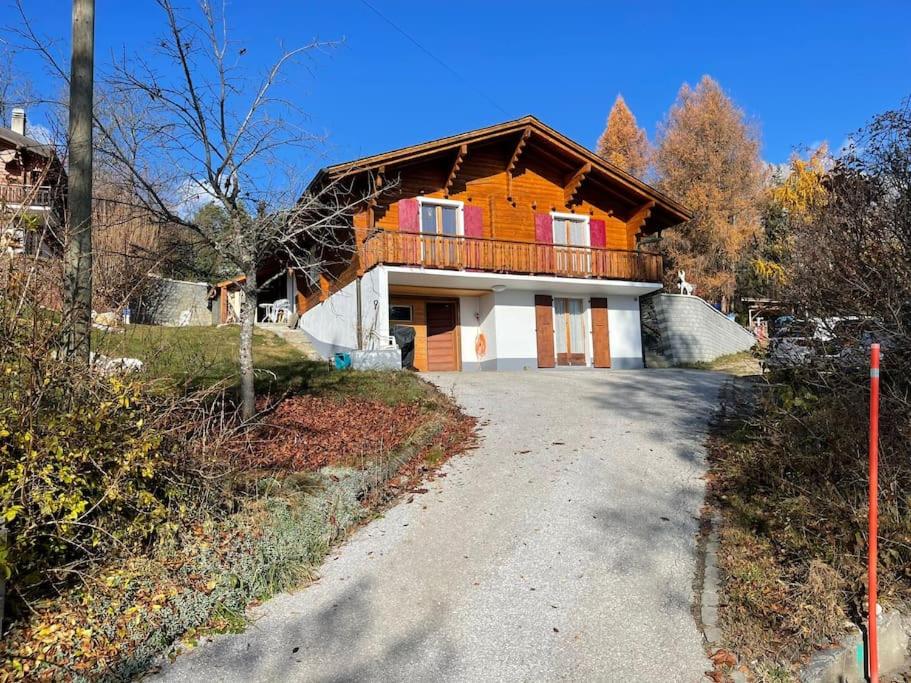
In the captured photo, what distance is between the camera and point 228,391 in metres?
9.72

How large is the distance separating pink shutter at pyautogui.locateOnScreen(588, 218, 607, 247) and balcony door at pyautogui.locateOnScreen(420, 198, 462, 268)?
185 inches

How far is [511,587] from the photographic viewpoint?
15.4 ft

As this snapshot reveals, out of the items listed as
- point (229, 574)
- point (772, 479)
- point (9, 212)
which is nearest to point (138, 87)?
point (9, 212)

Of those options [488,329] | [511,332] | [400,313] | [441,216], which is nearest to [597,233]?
[511,332]

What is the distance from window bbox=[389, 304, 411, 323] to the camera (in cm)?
1783

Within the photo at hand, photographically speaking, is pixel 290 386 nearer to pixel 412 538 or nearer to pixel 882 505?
pixel 412 538

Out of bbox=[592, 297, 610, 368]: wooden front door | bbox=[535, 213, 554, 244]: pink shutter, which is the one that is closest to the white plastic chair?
bbox=[535, 213, 554, 244]: pink shutter

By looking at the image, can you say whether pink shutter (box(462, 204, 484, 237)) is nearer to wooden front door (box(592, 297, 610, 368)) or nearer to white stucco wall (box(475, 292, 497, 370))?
white stucco wall (box(475, 292, 497, 370))

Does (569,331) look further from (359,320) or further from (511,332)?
(359,320)

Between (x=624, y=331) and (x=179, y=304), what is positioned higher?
(x=179, y=304)

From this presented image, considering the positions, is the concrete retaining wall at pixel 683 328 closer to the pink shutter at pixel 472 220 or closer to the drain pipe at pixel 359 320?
the pink shutter at pixel 472 220

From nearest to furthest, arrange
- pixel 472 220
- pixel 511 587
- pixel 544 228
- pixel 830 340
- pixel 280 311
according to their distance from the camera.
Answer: pixel 511 587 < pixel 830 340 < pixel 472 220 < pixel 544 228 < pixel 280 311

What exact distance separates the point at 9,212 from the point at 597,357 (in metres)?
16.9

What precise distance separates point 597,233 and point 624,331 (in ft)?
10.7
